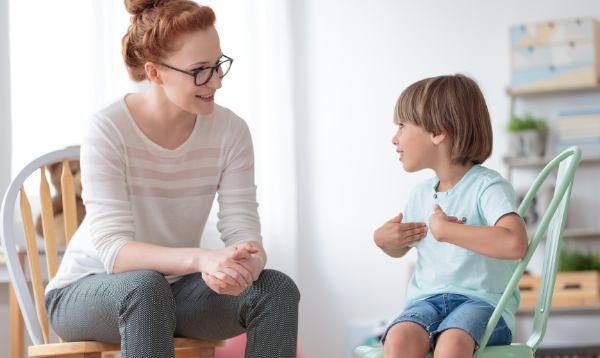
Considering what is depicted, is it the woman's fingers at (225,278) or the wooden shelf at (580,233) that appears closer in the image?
the woman's fingers at (225,278)

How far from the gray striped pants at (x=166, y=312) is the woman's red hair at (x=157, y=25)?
482 millimetres

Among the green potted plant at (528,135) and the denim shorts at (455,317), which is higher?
the green potted plant at (528,135)

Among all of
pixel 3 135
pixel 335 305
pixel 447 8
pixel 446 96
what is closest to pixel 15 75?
pixel 3 135

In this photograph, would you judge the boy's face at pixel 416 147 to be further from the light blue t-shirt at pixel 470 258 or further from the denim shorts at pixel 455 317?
the denim shorts at pixel 455 317

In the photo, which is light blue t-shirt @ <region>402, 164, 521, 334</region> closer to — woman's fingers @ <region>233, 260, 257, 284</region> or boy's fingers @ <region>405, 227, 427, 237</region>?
boy's fingers @ <region>405, 227, 427, 237</region>

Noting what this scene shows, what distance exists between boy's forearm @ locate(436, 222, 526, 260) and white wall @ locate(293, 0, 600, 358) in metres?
2.16

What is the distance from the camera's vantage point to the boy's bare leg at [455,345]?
963mm

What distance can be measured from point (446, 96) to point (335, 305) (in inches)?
86.9

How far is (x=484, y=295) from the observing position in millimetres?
1122

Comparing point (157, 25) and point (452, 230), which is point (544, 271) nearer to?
point (452, 230)

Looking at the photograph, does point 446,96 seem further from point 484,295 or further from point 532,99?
point 532,99

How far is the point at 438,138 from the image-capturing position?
1230mm

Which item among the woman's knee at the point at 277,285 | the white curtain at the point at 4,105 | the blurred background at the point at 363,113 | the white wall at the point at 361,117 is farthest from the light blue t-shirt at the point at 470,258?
the white wall at the point at 361,117

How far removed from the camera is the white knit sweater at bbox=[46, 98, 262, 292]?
1.23m
